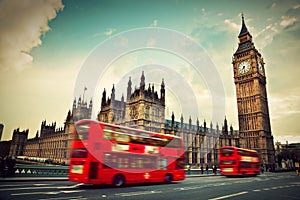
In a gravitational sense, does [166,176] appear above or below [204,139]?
below

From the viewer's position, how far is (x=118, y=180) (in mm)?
12477

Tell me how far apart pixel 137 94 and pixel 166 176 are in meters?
37.9

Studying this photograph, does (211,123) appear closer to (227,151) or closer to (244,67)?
(244,67)

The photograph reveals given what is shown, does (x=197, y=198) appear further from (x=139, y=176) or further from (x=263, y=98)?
(x=263, y=98)

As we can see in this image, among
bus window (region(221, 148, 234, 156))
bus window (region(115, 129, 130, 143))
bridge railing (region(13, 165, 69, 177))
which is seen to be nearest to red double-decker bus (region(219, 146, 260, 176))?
bus window (region(221, 148, 234, 156))

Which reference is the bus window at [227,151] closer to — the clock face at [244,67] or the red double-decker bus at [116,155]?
the red double-decker bus at [116,155]

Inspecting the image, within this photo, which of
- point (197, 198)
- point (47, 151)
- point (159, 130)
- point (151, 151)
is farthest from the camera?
point (47, 151)

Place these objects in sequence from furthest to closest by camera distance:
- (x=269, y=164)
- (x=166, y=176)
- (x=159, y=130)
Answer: (x=269, y=164) < (x=159, y=130) < (x=166, y=176)

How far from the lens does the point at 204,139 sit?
212 feet

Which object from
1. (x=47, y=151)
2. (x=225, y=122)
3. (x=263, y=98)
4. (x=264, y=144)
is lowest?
(x=47, y=151)

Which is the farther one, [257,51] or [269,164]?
[257,51]

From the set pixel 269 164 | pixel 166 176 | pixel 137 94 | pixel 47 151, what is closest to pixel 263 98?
pixel 269 164

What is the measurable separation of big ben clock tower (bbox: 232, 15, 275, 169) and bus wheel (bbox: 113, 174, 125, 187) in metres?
54.6

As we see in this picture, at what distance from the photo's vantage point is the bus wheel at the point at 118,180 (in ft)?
40.3
